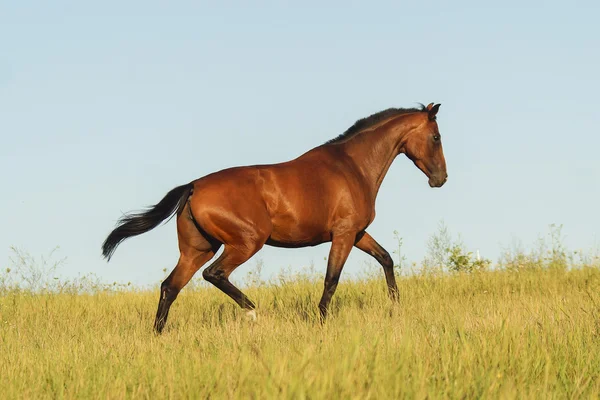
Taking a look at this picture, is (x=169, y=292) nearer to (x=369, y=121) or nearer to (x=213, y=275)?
(x=213, y=275)

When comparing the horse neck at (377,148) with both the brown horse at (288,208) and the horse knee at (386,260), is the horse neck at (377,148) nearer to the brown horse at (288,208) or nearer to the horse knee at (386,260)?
the brown horse at (288,208)

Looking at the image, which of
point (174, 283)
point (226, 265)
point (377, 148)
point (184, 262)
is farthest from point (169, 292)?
point (377, 148)

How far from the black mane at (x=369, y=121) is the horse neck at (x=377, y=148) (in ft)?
0.28

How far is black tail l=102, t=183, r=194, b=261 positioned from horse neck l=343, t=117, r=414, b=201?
2182 millimetres

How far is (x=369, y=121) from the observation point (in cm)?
932

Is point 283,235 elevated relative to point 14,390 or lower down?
elevated

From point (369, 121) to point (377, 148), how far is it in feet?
1.34

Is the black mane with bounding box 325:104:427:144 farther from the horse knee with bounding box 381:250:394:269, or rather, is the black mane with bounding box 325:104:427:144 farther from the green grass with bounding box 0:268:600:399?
the green grass with bounding box 0:268:600:399

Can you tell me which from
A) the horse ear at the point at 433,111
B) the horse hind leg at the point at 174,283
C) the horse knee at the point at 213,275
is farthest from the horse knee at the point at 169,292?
the horse ear at the point at 433,111

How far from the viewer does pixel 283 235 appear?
8484 mm

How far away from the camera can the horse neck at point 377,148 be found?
908cm

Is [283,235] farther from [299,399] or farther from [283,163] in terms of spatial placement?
[299,399]

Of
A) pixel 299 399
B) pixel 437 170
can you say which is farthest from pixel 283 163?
pixel 299 399

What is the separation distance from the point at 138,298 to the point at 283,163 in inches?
158
